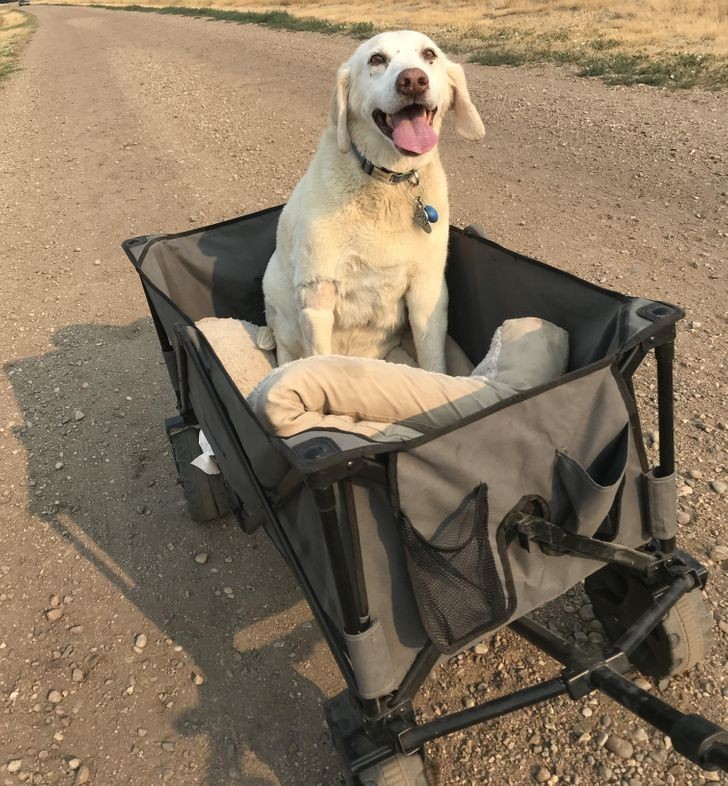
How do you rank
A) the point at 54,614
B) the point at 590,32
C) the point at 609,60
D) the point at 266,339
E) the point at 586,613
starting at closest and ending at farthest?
the point at 586,613 → the point at 54,614 → the point at 266,339 → the point at 609,60 → the point at 590,32

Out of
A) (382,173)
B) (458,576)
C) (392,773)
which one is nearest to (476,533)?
(458,576)

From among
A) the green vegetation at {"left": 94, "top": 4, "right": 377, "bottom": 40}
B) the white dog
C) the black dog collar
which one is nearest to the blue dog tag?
the white dog

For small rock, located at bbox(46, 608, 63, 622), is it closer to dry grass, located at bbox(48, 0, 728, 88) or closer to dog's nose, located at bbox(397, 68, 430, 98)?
dog's nose, located at bbox(397, 68, 430, 98)

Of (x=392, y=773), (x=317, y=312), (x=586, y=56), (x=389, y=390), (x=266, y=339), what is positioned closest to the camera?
(x=392, y=773)

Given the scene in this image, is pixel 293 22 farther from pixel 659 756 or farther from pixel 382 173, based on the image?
pixel 659 756

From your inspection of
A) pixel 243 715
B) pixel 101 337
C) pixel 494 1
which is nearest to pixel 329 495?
pixel 243 715

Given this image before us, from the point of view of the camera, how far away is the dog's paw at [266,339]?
3.09m

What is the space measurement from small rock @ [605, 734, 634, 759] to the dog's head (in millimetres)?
1982

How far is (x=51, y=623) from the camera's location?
2.46 m

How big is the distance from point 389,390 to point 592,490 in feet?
1.94

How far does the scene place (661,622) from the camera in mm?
1857

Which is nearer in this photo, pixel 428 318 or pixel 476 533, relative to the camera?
pixel 476 533

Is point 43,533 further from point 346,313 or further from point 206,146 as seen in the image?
point 206,146

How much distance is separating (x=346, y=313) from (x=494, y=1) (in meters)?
20.0
